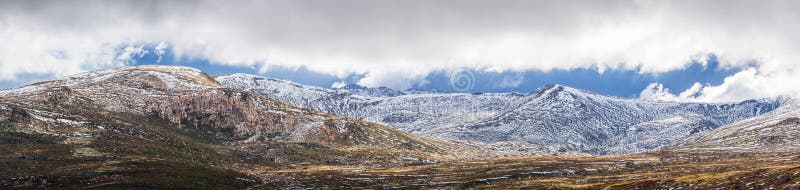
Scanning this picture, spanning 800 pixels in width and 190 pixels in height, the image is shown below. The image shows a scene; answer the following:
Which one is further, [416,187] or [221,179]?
[416,187]

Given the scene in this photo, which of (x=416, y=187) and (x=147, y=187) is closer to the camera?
(x=147, y=187)

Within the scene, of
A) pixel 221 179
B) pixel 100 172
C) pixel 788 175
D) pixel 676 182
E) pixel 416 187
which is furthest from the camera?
pixel 416 187

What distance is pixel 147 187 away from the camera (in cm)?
14825

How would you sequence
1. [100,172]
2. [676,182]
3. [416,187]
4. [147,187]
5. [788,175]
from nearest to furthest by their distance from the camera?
[788,175] → [147,187] → [676,182] → [100,172] → [416,187]

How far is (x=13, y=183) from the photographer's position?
149 m

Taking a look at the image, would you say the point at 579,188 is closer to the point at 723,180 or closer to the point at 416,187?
the point at 723,180

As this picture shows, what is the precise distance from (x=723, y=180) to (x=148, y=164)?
167667mm

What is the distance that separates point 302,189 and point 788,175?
127214 millimetres

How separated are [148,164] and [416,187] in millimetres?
86592

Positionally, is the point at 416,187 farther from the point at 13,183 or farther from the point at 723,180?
the point at 13,183

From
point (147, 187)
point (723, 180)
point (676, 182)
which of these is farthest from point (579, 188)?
point (147, 187)

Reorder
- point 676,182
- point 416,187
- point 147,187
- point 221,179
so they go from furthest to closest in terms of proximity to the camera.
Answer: point 416,187 → point 221,179 → point 676,182 → point 147,187

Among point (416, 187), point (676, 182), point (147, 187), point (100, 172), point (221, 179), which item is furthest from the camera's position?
point (416, 187)

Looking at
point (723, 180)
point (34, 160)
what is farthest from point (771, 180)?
point (34, 160)
